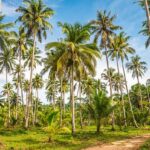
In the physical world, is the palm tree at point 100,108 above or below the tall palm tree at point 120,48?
below

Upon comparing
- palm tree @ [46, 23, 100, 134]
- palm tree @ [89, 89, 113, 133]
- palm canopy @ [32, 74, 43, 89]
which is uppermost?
palm canopy @ [32, 74, 43, 89]

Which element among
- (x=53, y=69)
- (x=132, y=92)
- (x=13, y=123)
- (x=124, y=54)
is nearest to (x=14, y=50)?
(x=13, y=123)

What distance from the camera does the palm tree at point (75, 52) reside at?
29.4 metres

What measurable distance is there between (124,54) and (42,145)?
88.4 ft

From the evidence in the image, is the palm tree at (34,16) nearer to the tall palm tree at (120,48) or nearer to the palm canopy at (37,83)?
the tall palm tree at (120,48)

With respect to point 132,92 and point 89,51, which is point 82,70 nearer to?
point 89,51

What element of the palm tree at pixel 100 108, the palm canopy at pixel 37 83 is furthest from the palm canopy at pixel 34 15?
the palm canopy at pixel 37 83

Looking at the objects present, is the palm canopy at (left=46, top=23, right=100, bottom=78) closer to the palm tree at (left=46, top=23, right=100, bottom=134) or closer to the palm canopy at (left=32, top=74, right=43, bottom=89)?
the palm tree at (left=46, top=23, right=100, bottom=134)

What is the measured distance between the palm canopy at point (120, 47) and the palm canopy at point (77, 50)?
1250 cm

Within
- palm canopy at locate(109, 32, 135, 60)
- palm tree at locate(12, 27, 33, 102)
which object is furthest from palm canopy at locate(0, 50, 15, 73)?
palm canopy at locate(109, 32, 135, 60)

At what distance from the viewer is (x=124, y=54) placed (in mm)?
44062

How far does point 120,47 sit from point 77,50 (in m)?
15.4

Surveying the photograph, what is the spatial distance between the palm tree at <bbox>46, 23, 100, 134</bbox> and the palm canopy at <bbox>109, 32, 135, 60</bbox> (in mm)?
12525

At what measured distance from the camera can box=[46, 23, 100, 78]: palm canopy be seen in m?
29.5
